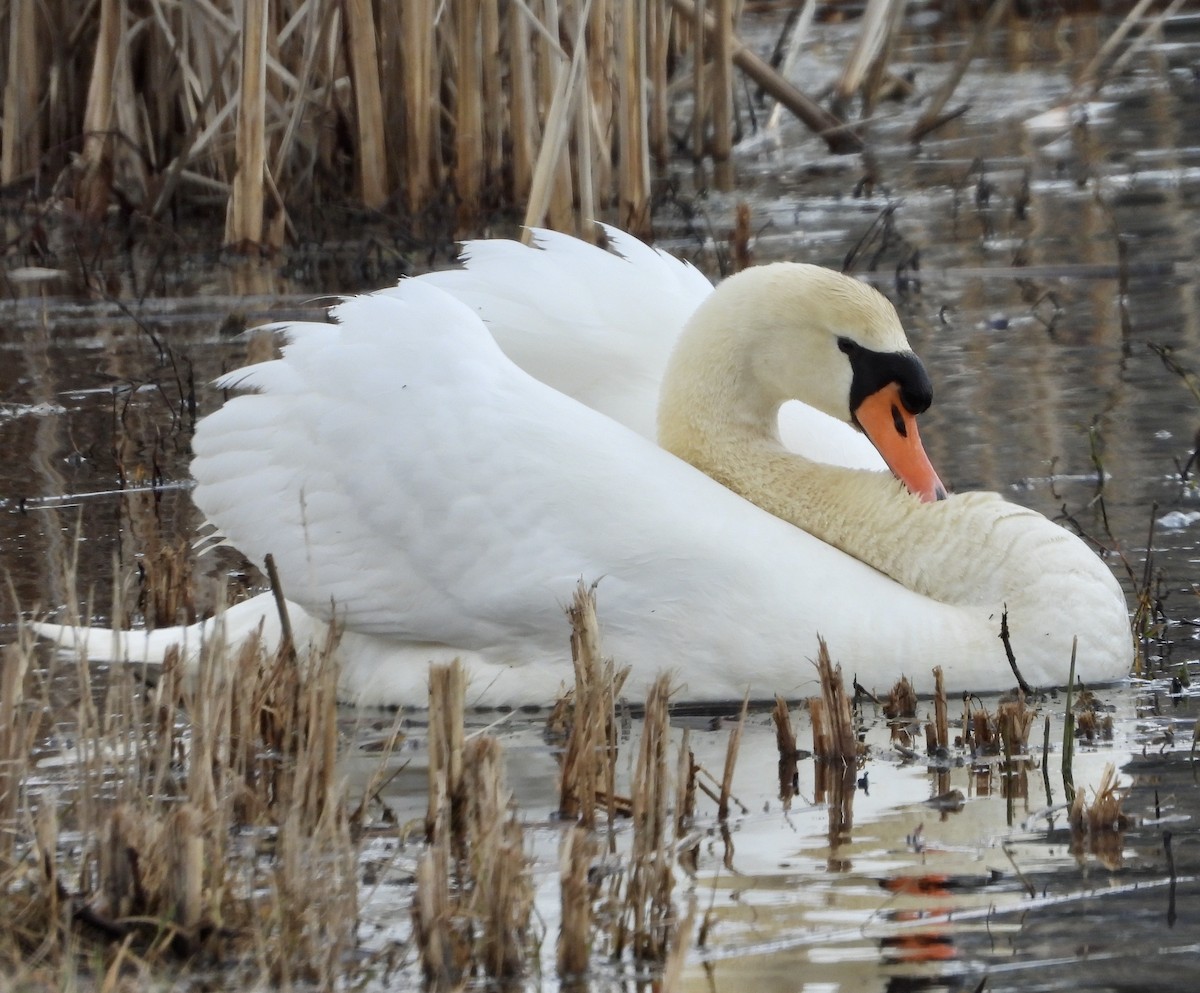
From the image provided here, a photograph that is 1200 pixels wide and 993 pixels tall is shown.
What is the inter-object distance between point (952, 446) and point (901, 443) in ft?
5.58

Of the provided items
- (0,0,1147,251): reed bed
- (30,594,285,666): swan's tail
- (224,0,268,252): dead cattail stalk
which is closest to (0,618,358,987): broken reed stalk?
(30,594,285,666): swan's tail

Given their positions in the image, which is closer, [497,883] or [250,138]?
[497,883]

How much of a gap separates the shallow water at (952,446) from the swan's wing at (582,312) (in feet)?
1.69

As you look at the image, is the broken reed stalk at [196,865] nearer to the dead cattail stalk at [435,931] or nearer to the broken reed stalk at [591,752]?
the dead cattail stalk at [435,931]

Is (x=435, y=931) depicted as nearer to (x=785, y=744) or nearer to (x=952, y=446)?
(x=785, y=744)

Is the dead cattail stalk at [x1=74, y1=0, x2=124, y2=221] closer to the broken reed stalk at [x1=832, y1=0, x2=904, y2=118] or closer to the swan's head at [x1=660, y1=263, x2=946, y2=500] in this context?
the broken reed stalk at [x1=832, y1=0, x2=904, y2=118]

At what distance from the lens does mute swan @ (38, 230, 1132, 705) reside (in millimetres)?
4836

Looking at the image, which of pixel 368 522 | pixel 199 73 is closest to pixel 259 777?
pixel 368 522

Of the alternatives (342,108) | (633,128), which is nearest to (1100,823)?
(633,128)

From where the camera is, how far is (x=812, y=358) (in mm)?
5387

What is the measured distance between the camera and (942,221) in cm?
1098

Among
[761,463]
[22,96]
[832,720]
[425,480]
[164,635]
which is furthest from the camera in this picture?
[22,96]

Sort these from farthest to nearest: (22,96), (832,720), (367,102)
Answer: (22,96), (367,102), (832,720)

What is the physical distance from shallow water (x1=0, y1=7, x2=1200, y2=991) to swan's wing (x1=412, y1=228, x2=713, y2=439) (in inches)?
20.2
